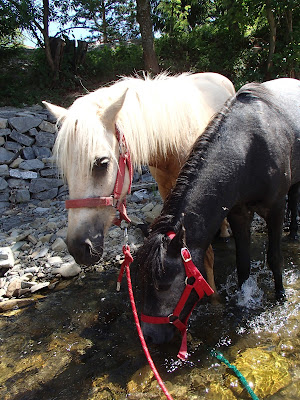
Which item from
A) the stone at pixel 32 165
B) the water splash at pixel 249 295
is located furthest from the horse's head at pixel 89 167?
the stone at pixel 32 165

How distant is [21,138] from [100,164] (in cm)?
573

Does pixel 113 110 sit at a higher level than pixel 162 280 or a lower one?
higher

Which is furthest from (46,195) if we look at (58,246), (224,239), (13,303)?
(224,239)

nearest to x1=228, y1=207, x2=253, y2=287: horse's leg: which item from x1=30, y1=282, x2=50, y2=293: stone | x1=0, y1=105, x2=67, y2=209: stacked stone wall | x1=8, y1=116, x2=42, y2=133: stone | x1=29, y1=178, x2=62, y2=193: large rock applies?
x1=30, y1=282, x2=50, y2=293: stone

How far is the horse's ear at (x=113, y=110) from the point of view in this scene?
2352 mm

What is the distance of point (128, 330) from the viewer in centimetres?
304

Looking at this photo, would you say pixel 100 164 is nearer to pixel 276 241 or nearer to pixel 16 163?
pixel 276 241

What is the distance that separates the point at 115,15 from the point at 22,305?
40.2ft

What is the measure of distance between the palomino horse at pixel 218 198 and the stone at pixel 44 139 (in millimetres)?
5665

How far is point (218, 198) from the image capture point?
239 centimetres

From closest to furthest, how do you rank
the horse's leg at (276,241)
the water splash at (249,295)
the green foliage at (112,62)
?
the horse's leg at (276,241) → the water splash at (249,295) → the green foliage at (112,62)

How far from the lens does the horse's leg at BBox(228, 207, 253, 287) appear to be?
2.98 metres

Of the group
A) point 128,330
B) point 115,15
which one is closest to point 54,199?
point 128,330

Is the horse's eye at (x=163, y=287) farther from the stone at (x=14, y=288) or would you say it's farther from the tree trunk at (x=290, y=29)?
the tree trunk at (x=290, y=29)
